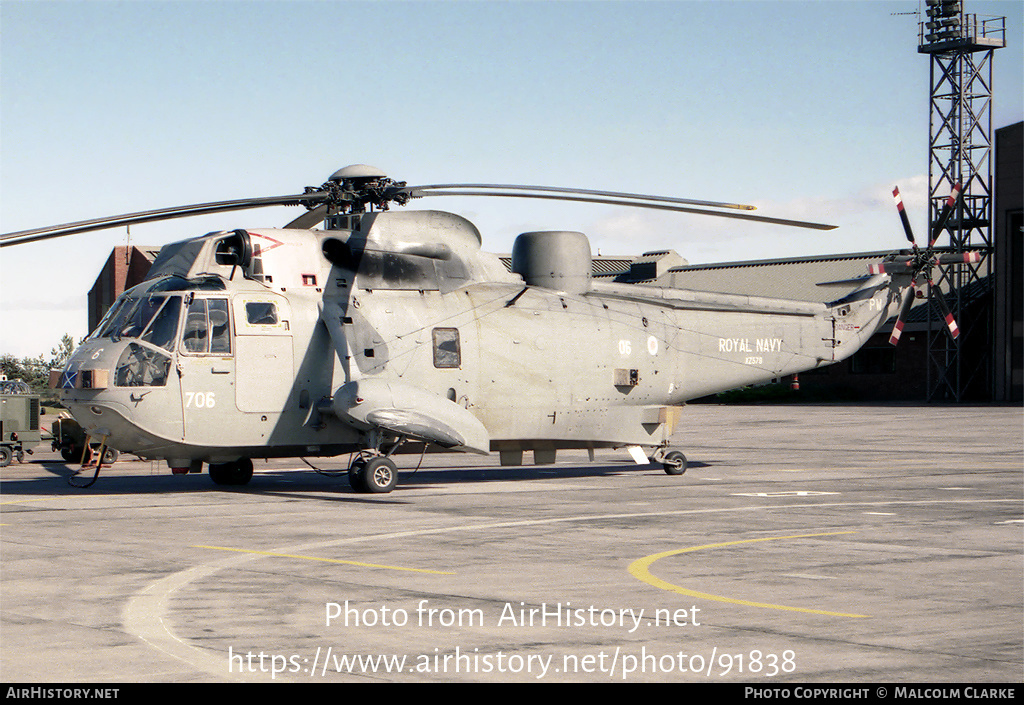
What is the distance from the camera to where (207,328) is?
1969cm

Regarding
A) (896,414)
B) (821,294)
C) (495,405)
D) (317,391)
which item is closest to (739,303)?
(495,405)

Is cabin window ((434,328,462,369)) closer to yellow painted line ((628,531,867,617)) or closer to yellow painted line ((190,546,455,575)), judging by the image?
yellow painted line ((190,546,455,575))

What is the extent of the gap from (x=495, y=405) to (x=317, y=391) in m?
3.69

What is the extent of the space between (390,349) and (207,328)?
3.45 m

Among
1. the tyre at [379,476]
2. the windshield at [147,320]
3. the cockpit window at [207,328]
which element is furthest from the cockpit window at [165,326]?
the tyre at [379,476]

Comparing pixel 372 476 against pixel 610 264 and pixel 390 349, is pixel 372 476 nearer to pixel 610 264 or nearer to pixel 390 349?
pixel 390 349

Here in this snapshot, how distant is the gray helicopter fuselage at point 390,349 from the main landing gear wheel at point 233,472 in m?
1.42

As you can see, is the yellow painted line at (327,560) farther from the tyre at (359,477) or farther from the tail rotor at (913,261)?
the tail rotor at (913,261)

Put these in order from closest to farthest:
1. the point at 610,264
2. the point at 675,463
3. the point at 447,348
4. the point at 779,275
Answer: the point at 447,348, the point at 675,463, the point at 779,275, the point at 610,264

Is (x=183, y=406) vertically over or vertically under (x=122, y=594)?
over

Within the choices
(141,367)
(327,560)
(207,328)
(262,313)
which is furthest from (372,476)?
(327,560)

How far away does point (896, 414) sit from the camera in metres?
48.8

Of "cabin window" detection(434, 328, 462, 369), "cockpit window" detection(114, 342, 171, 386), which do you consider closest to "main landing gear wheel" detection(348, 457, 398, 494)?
"cabin window" detection(434, 328, 462, 369)
